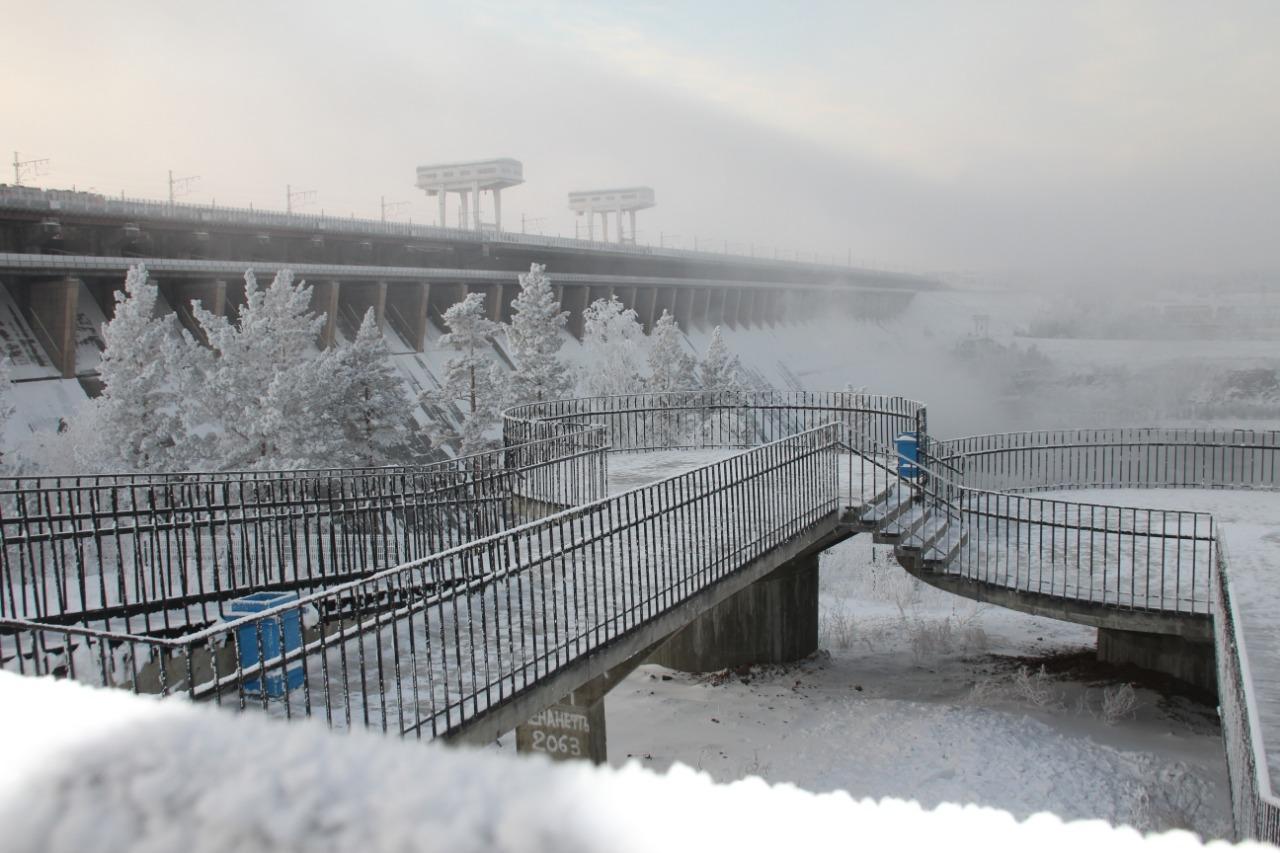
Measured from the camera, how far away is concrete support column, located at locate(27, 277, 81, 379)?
126 feet

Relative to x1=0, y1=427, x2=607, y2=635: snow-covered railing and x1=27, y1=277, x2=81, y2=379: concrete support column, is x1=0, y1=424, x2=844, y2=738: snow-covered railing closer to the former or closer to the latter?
x1=0, y1=427, x2=607, y2=635: snow-covered railing

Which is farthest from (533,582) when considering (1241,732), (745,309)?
(745,309)

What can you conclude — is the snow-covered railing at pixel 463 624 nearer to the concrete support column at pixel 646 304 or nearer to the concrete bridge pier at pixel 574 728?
the concrete bridge pier at pixel 574 728

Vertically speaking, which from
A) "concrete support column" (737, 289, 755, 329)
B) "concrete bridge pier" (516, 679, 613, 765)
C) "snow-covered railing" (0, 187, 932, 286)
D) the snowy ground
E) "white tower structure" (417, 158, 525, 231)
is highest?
"white tower structure" (417, 158, 525, 231)

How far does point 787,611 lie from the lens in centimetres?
1781

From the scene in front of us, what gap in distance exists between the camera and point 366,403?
32938mm

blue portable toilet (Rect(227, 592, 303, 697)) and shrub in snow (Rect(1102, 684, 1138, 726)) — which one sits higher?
blue portable toilet (Rect(227, 592, 303, 697))

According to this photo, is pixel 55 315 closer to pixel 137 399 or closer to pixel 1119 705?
pixel 137 399

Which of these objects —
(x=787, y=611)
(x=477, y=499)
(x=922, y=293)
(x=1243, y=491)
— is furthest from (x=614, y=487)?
(x=922, y=293)

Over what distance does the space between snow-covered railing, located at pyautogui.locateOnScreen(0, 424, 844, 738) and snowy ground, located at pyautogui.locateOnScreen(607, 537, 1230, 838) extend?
9.82ft

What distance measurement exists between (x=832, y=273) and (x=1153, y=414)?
5159cm

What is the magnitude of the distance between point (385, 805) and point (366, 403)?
1299 inches

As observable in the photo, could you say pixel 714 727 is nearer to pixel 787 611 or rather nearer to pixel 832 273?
pixel 787 611

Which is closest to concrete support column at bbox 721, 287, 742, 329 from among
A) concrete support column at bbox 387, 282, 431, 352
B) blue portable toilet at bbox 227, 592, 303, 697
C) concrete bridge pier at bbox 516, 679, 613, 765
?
concrete support column at bbox 387, 282, 431, 352
